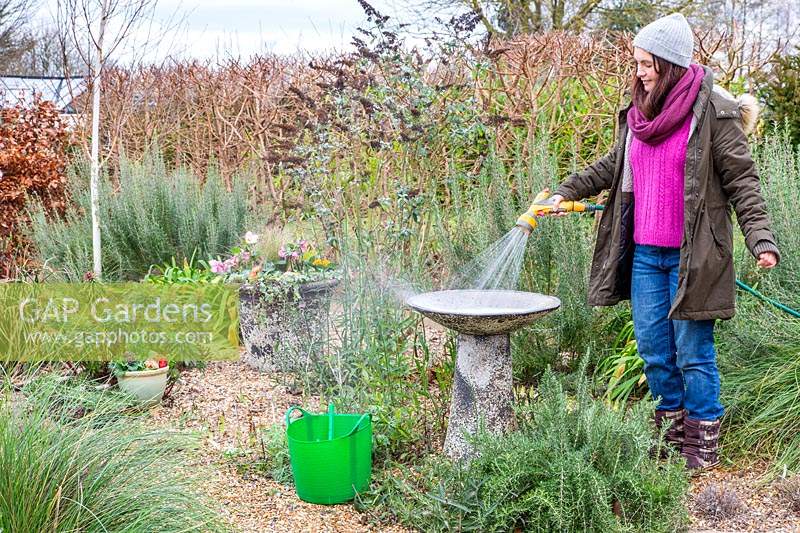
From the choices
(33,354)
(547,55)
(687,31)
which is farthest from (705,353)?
(547,55)

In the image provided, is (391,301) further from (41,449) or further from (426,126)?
(41,449)

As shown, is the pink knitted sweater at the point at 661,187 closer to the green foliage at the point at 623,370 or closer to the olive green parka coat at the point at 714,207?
the olive green parka coat at the point at 714,207

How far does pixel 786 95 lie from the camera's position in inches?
240

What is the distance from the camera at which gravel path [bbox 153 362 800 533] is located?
2.74 m

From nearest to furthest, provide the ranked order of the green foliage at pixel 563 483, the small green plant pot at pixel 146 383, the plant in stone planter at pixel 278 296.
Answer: the green foliage at pixel 563 483 < the small green plant pot at pixel 146 383 < the plant in stone planter at pixel 278 296

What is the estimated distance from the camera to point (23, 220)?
6.49m

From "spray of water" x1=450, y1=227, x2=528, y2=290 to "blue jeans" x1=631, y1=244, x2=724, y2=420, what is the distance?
85 cm

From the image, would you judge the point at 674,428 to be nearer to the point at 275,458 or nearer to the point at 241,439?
the point at 275,458

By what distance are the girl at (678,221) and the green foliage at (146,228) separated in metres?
3.49

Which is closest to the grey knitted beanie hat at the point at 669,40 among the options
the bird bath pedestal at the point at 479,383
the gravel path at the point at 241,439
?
the bird bath pedestal at the point at 479,383

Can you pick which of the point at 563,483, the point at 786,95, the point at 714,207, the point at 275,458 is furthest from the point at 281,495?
the point at 786,95

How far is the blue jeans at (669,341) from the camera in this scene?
2910 mm

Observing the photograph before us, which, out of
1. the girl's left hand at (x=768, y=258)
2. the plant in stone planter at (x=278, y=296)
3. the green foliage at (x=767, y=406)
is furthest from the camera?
the plant in stone planter at (x=278, y=296)

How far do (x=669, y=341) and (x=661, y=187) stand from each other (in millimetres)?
641
